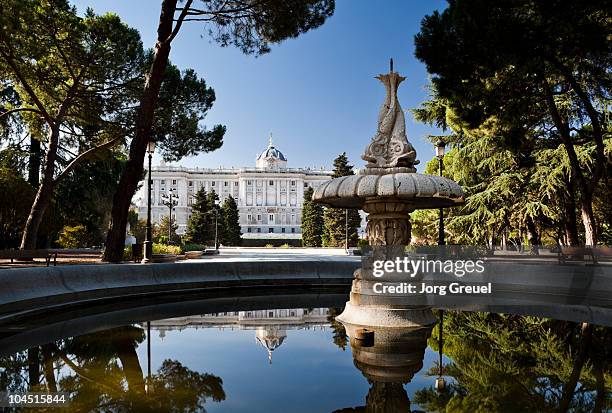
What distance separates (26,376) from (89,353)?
78 centimetres

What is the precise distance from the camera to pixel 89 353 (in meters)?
4.54

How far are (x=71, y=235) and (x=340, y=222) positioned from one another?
24.3 m

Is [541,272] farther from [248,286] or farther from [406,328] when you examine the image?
[248,286]

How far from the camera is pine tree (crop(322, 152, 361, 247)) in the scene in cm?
4105

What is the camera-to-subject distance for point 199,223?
4484cm

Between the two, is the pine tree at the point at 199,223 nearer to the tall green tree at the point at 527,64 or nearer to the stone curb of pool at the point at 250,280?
the stone curb of pool at the point at 250,280

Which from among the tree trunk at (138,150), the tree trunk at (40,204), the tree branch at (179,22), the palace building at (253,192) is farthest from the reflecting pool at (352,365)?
the palace building at (253,192)

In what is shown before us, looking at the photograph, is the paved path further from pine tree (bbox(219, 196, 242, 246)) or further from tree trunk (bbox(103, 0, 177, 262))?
pine tree (bbox(219, 196, 242, 246))

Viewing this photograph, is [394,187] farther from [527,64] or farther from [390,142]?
[527,64]

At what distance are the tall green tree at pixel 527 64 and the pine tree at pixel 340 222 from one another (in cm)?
2773

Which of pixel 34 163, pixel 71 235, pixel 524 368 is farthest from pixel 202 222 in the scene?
pixel 524 368

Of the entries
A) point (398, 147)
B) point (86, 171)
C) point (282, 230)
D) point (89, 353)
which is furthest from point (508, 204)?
point (282, 230)

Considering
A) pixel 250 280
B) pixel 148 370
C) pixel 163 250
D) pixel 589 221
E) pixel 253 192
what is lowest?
pixel 148 370

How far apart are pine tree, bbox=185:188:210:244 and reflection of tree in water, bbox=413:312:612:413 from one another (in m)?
39.8
